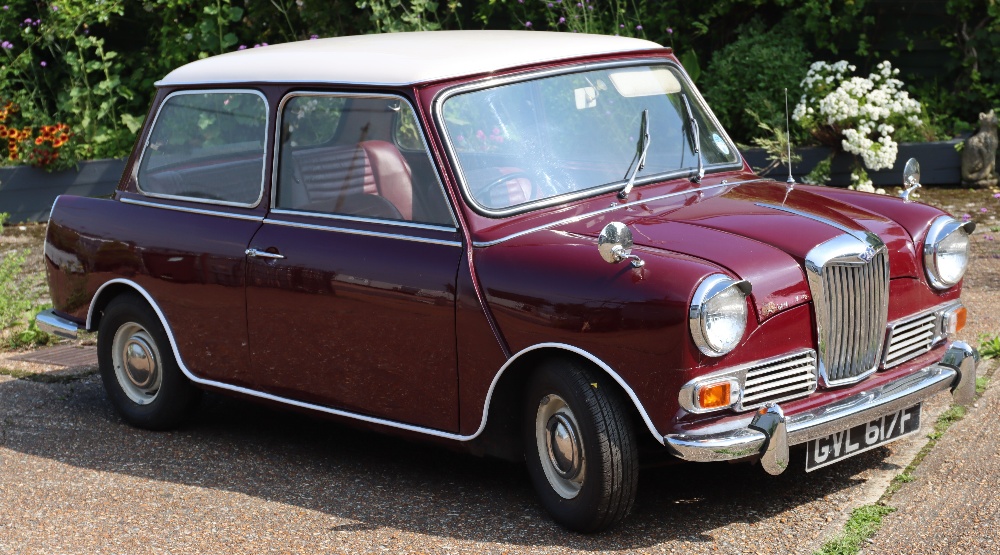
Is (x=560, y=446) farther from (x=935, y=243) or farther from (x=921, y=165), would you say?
(x=921, y=165)

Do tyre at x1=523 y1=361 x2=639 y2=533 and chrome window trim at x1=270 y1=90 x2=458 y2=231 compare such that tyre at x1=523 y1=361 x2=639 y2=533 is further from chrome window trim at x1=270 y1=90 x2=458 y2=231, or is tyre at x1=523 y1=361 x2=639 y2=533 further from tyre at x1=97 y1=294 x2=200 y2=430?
tyre at x1=97 y1=294 x2=200 y2=430

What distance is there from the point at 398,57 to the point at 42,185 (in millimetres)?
7187

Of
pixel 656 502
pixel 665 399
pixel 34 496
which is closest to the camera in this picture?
pixel 665 399

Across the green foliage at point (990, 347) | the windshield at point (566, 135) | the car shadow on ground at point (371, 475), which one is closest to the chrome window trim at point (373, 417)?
the car shadow on ground at point (371, 475)

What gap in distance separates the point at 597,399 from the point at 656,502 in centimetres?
69

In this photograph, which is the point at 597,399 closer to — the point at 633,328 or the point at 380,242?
the point at 633,328

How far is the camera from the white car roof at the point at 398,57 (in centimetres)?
477

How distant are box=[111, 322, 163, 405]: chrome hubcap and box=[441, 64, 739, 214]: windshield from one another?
190 centimetres

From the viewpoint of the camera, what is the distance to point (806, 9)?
10.3m

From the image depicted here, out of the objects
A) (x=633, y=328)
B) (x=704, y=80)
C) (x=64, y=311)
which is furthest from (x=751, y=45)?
(x=633, y=328)

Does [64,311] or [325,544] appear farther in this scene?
[64,311]

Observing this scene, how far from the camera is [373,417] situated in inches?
187

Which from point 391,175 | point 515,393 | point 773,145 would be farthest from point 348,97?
point 773,145

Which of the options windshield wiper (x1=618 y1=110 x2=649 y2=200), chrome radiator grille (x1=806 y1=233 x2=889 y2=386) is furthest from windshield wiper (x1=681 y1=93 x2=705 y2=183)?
chrome radiator grille (x1=806 y1=233 x2=889 y2=386)
